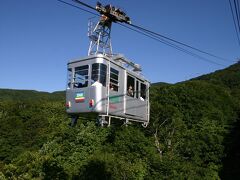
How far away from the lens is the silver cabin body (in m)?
13.4

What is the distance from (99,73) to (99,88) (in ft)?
1.92

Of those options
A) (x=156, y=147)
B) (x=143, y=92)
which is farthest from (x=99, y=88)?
(x=156, y=147)

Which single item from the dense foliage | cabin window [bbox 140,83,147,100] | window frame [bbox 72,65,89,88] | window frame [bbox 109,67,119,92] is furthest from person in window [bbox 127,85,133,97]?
the dense foliage

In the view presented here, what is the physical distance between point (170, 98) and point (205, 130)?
966 centimetres

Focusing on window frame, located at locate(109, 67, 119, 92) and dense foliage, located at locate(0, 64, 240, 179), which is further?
dense foliage, located at locate(0, 64, 240, 179)

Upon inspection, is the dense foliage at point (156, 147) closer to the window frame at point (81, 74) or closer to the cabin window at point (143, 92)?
the cabin window at point (143, 92)

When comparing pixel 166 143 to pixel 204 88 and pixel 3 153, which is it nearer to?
pixel 204 88

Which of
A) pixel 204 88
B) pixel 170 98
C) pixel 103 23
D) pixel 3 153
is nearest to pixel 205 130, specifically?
pixel 170 98

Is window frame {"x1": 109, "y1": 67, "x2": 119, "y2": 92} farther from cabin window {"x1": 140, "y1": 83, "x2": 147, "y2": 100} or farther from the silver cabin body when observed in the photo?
cabin window {"x1": 140, "y1": 83, "x2": 147, "y2": 100}

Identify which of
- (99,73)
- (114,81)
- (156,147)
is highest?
(99,73)

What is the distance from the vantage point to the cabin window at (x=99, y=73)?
13.6 meters

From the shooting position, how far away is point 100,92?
44.1ft

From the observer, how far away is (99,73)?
13.5m

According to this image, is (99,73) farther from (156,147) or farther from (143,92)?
(156,147)
